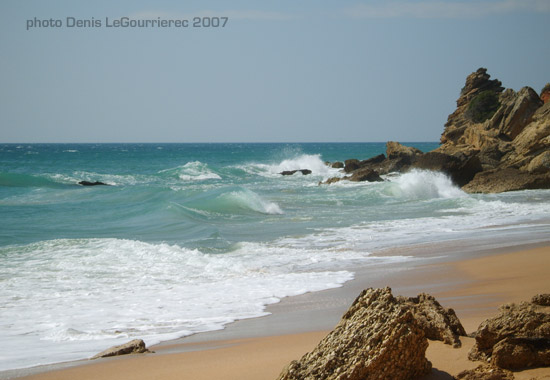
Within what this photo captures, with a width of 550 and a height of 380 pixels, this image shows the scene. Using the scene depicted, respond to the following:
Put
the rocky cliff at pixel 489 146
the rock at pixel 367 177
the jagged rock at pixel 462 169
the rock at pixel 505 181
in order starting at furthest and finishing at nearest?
the rock at pixel 367 177 → the jagged rock at pixel 462 169 → the rocky cliff at pixel 489 146 → the rock at pixel 505 181

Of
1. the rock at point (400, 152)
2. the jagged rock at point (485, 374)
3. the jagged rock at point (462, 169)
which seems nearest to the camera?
the jagged rock at point (485, 374)

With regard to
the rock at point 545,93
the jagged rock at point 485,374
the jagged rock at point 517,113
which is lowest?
the jagged rock at point 485,374

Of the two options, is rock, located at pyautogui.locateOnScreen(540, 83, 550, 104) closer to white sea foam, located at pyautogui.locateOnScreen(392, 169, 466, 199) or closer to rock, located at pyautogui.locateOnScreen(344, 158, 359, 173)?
rock, located at pyautogui.locateOnScreen(344, 158, 359, 173)

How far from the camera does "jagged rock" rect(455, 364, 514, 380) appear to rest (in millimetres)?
3459

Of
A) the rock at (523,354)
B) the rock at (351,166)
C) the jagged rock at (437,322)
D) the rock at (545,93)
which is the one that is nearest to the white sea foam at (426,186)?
the rock at (351,166)

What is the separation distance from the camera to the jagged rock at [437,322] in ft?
13.6

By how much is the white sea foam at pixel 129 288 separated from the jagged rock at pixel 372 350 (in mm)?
2698

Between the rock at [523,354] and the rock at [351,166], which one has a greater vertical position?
the rock at [351,166]

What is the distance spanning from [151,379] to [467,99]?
43640mm

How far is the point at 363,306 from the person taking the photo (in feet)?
11.7

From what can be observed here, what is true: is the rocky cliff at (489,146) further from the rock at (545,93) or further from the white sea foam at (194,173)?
the white sea foam at (194,173)

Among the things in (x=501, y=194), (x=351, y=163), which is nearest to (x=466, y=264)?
(x=501, y=194)

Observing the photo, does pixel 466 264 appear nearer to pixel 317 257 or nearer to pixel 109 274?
pixel 317 257

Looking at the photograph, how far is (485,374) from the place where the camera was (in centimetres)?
351
